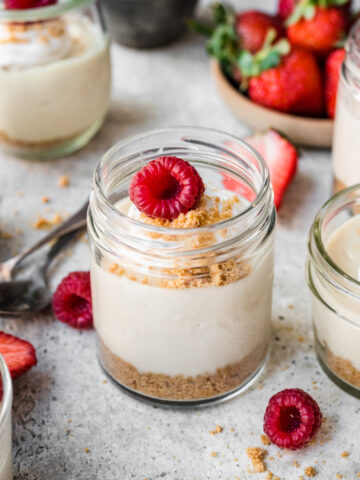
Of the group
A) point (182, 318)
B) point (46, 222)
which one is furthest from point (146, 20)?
point (182, 318)

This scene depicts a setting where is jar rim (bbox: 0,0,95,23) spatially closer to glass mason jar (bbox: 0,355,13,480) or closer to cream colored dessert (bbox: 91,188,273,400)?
cream colored dessert (bbox: 91,188,273,400)

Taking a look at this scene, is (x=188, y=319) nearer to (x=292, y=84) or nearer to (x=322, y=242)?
(x=322, y=242)

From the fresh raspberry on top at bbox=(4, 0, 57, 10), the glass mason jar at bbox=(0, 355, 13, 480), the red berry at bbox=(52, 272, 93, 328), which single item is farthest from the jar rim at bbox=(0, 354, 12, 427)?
the fresh raspberry on top at bbox=(4, 0, 57, 10)

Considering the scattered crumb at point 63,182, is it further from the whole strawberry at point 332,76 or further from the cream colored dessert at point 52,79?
the whole strawberry at point 332,76

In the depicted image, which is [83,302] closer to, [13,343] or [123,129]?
[13,343]

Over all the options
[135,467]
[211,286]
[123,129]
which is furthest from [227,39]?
[135,467]

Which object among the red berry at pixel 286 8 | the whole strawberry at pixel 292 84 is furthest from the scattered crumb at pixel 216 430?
the red berry at pixel 286 8
